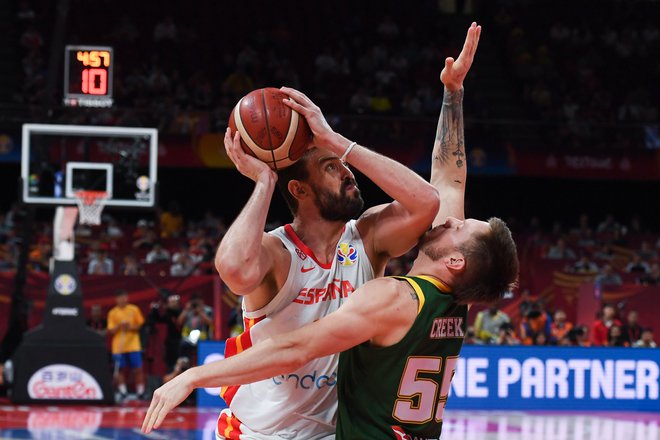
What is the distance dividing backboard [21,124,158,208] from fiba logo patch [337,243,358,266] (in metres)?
8.69

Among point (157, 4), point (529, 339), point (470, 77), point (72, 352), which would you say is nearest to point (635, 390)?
point (529, 339)

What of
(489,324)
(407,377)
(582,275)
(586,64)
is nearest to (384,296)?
(407,377)

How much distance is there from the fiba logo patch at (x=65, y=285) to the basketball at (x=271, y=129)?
373 inches

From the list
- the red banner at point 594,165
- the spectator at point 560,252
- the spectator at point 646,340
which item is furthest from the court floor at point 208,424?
the red banner at point 594,165

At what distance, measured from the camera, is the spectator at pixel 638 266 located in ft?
59.1

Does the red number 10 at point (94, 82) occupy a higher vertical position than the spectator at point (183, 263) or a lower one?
higher

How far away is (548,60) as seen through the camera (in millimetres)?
22734

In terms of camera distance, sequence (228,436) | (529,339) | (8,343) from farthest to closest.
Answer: (529,339) → (8,343) → (228,436)

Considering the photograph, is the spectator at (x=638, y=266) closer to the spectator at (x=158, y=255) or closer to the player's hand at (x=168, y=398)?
the spectator at (x=158, y=255)

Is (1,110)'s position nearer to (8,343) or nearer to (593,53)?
(8,343)

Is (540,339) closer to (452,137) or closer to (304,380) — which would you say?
(452,137)

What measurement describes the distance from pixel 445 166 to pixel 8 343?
1046 cm

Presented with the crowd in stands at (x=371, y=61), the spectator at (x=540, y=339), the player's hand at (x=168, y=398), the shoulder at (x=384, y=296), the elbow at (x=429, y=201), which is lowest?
the player's hand at (x=168, y=398)

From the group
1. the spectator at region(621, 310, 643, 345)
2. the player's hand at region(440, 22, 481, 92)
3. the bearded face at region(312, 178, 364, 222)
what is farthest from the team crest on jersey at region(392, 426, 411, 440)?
the spectator at region(621, 310, 643, 345)
